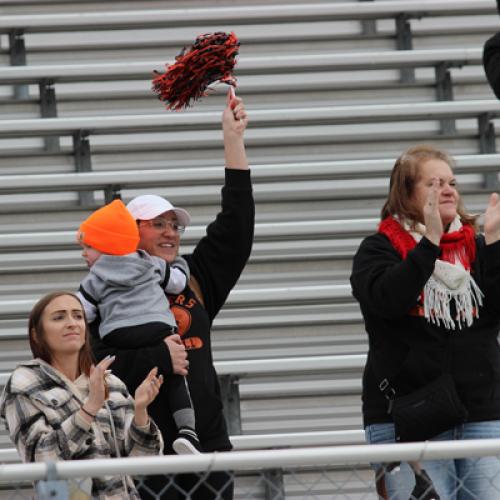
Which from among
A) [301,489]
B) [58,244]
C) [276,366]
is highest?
[58,244]

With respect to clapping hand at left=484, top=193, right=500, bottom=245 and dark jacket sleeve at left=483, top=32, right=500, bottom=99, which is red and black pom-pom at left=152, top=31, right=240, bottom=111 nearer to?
clapping hand at left=484, top=193, right=500, bottom=245

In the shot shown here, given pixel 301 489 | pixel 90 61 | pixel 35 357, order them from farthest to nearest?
pixel 90 61, pixel 301 489, pixel 35 357

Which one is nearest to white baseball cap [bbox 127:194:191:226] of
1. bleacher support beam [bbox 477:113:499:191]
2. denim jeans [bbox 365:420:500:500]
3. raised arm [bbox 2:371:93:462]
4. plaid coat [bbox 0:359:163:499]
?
plaid coat [bbox 0:359:163:499]

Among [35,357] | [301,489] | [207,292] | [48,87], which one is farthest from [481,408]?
[48,87]

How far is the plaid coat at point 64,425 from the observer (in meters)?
2.68

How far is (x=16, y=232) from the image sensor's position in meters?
4.78

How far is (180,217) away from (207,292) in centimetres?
19

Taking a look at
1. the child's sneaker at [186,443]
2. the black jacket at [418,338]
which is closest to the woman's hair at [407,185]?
the black jacket at [418,338]

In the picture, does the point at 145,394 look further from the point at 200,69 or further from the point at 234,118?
the point at 200,69

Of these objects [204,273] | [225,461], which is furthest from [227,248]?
[225,461]

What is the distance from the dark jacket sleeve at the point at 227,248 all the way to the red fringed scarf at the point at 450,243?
1.15 ft

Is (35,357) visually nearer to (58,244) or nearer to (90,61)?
(58,244)

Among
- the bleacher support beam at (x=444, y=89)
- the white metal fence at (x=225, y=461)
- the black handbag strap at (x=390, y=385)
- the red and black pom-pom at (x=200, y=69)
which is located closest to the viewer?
the white metal fence at (x=225, y=461)

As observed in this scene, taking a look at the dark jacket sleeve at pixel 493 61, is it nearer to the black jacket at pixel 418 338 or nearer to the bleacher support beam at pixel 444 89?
the black jacket at pixel 418 338
